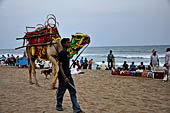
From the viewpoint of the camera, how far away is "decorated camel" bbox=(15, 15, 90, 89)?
831cm

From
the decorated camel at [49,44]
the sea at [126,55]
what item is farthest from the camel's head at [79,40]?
the sea at [126,55]

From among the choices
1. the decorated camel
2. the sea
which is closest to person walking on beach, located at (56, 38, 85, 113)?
the decorated camel

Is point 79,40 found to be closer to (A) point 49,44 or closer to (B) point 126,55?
(A) point 49,44

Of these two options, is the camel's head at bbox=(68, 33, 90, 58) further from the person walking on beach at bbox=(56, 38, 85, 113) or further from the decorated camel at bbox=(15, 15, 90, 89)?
the person walking on beach at bbox=(56, 38, 85, 113)

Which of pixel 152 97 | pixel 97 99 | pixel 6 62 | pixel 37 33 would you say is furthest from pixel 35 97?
pixel 6 62

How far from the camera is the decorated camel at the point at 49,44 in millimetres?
8312

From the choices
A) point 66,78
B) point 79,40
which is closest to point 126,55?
point 79,40

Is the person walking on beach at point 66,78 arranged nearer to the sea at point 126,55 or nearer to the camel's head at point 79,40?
the camel's head at point 79,40

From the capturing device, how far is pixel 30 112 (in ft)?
18.6

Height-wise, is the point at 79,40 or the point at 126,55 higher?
the point at 126,55

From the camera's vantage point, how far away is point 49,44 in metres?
8.40

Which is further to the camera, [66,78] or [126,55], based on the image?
[126,55]

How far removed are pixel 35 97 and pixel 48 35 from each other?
8.29 feet

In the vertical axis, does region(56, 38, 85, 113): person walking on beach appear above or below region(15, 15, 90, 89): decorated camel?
below
